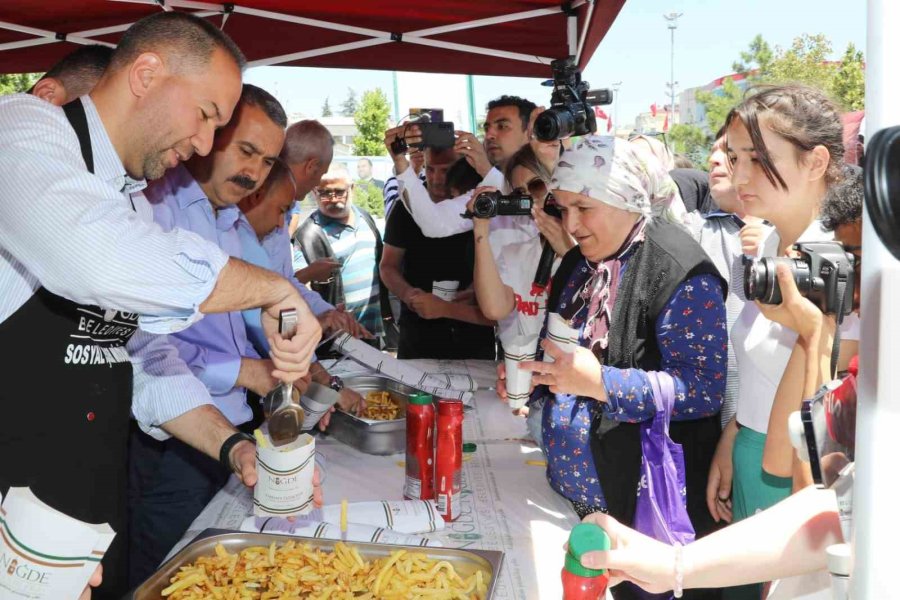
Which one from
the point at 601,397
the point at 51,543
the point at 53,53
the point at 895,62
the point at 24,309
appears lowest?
the point at 601,397

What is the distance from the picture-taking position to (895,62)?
544 mm

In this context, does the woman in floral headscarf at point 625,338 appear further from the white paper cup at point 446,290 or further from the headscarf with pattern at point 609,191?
the white paper cup at point 446,290

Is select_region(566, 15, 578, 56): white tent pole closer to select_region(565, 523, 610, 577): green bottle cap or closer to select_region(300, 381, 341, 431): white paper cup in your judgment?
select_region(300, 381, 341, 431): white paper cup

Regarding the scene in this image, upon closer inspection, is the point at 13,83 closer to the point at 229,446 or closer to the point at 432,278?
the point at 432,278

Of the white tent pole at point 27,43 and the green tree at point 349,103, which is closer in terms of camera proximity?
the white tent pole at point 27,43

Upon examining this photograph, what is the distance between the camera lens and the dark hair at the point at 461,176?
377 centimetres

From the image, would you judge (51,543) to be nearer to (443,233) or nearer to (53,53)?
(443,233)

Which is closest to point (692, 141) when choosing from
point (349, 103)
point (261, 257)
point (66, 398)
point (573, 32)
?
point (573, 32)

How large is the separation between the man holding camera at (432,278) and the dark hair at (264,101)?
136 centimetres

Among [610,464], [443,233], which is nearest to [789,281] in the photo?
[610,464]

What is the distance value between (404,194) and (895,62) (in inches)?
132

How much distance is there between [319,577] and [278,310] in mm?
493

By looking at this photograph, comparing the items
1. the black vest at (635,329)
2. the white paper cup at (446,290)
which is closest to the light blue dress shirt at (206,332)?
the black vest at (635,329)

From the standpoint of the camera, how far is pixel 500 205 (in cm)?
259
